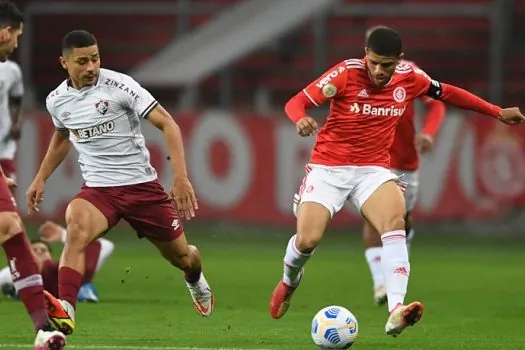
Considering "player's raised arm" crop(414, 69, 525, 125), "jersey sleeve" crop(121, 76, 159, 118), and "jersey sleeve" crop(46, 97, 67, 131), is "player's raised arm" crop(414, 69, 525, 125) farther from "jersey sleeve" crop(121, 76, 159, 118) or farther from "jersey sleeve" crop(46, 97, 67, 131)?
"jersey sleeve" crop(46, 97, 67, 131)

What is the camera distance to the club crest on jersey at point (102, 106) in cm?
909

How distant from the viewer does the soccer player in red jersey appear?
31.1ft

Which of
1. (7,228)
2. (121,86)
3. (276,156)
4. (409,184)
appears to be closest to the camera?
(7,228)

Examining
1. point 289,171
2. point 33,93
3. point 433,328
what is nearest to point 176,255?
point 433,328

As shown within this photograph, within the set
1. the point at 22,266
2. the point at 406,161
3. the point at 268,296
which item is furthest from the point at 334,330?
the point at 268,296

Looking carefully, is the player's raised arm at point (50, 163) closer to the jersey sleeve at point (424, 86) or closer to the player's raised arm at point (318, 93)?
the player's raised arm at point (318, 93)

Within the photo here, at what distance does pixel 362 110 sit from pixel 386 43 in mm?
655

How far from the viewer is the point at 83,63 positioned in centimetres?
898

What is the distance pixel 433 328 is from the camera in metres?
10.2

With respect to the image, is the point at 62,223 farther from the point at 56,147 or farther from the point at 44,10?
the point at 56,147

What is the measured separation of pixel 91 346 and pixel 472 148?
39.6 feet

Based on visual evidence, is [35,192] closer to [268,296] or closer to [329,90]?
[329,90]

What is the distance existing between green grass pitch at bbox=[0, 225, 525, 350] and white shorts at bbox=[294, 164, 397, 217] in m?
0.95

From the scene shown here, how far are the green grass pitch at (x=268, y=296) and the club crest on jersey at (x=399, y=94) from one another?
1.65m
